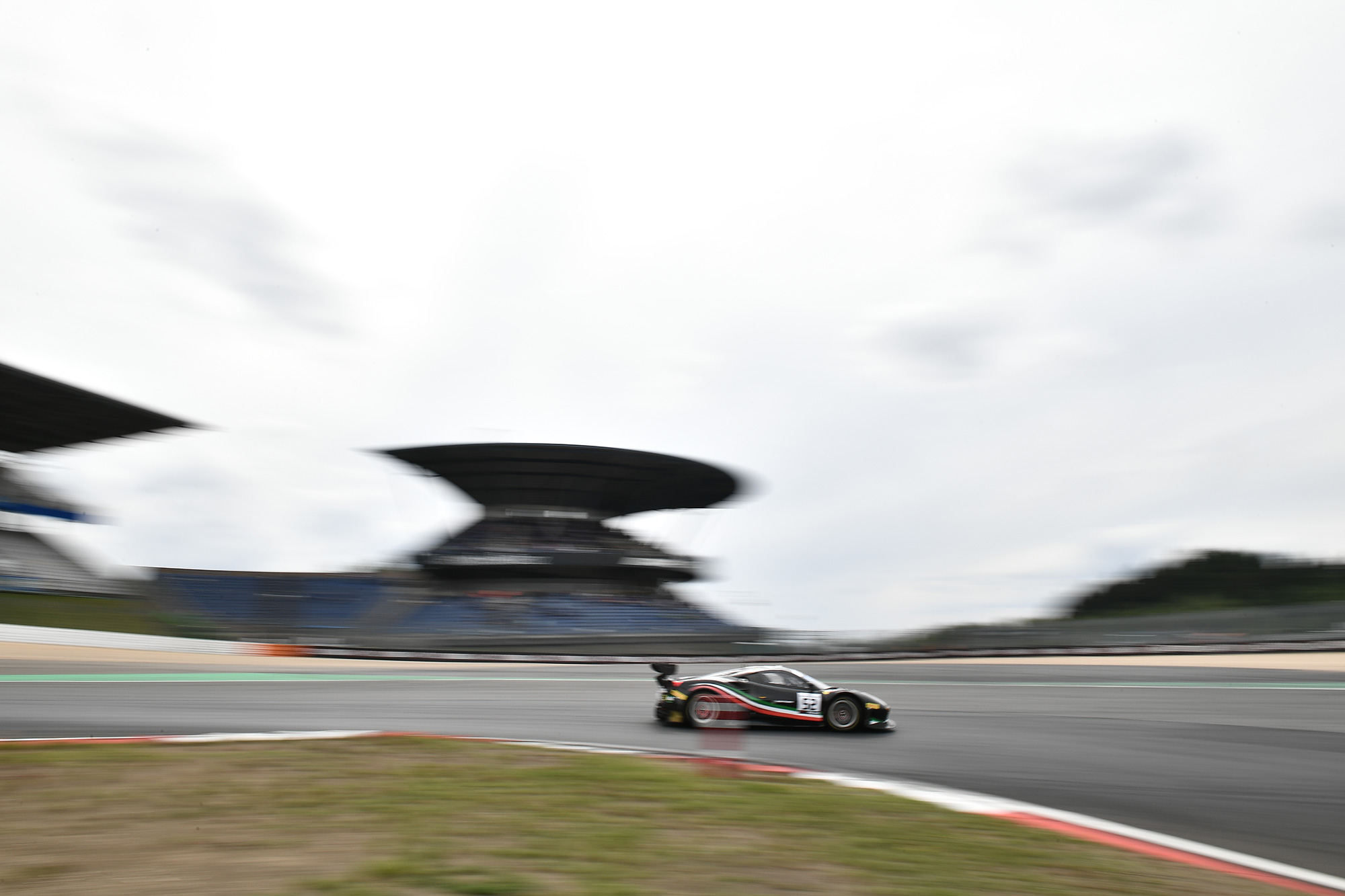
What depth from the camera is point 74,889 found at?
3.85 meters

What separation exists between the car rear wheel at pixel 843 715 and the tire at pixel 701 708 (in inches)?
51.2

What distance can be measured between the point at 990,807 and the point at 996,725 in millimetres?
5244

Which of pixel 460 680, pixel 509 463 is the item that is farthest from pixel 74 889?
pixel 509 463

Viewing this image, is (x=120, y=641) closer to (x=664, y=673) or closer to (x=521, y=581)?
(x=521, y=581)

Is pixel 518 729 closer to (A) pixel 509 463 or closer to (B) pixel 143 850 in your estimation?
(B) pixel 143 850

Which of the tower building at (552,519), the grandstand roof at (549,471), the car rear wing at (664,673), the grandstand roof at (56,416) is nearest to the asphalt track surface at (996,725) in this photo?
the car rear wing at (664,673)

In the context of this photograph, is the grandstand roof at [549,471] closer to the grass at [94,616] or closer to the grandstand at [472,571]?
the grandstand at [472,571]

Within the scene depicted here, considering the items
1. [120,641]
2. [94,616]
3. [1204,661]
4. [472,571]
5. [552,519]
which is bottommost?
[1204,661]

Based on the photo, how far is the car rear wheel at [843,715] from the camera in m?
10.2

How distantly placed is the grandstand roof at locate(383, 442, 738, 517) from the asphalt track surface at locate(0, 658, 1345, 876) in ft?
96.8

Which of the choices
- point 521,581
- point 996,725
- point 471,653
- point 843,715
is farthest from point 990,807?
point 521,581

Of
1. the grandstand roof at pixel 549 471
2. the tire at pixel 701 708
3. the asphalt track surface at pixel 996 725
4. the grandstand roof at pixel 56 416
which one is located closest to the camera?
the asphalt track surface at pixel 996 725

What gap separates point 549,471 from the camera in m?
49.5

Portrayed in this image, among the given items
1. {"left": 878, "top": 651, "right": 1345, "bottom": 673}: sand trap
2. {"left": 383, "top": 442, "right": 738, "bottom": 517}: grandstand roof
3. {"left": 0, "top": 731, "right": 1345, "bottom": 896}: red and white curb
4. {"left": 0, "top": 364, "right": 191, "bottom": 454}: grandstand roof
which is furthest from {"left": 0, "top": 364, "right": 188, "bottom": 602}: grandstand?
{"left": 878, "top": 651, "right": 1345, "bottom": 673}: sand trap
